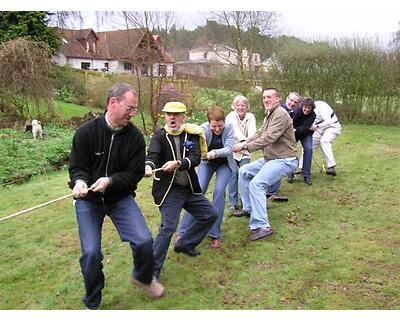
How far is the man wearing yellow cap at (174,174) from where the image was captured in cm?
425

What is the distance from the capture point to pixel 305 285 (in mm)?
4141

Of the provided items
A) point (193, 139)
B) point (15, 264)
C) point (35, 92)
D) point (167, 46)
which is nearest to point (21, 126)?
point (35, 92)

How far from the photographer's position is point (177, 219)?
14.2ft

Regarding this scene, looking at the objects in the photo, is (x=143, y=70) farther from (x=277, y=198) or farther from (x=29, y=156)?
(x=277, y=198)

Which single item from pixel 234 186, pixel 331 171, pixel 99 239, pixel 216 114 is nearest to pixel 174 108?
pixel 216 114

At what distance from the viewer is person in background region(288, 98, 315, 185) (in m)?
7.45

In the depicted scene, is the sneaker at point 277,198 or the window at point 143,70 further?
the window at point 143,70

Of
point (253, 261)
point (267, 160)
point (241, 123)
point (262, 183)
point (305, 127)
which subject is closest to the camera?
point (253, 261)

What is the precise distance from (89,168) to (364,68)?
13820 millimetres

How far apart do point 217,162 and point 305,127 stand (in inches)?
112

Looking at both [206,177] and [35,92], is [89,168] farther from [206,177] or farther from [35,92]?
[35,92]

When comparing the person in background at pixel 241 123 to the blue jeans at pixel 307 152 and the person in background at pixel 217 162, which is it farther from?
the blue jeans at pixel 307 152

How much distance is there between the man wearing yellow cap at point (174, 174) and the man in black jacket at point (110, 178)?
1.22 ft

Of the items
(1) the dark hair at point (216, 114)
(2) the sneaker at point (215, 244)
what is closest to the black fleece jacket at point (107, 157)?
(1) the dark hair at point (216, 114)
